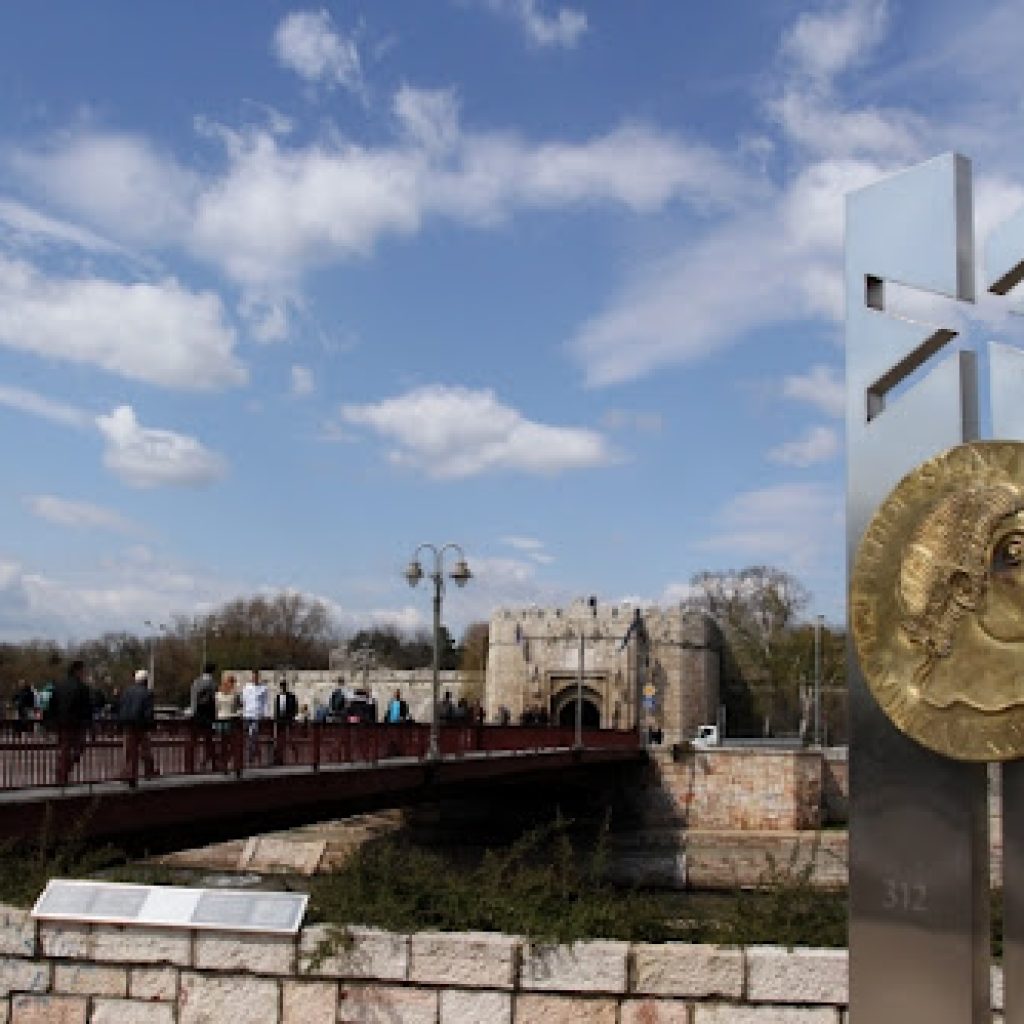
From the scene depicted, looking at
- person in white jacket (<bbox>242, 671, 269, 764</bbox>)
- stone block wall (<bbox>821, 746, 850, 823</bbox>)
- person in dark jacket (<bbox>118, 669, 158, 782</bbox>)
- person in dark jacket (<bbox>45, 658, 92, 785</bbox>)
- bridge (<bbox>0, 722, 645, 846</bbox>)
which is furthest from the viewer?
stone block wall (<bbox>821, 746, 850, 823</bbox>)

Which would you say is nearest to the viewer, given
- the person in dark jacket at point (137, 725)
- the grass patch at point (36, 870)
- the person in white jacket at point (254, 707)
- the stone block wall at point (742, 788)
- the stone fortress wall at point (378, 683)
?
the grass patch at point (36, 870)

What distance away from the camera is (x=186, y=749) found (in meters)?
13.8

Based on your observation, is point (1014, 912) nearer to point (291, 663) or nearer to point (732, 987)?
point (732, 987)

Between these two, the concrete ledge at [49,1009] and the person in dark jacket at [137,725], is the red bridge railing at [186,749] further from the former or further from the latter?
the concrete ledge at [49,1009]

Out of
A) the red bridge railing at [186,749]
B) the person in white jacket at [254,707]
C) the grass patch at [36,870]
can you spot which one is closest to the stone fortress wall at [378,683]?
the red bridge railing at [186,749]

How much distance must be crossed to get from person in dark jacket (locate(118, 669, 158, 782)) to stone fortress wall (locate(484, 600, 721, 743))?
41.5 metres

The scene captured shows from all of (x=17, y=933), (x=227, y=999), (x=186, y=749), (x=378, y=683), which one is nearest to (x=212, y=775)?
(x=186, y=749)

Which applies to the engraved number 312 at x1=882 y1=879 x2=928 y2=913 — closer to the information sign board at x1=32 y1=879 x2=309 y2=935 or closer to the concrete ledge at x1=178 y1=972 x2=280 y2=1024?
the information sign board at x1=32 y1=879 x2=309 y2=935

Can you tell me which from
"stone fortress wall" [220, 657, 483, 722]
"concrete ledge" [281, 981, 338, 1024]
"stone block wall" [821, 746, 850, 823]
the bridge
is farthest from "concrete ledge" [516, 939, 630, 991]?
"stone fortress wall" [220, 657, 483, 722]

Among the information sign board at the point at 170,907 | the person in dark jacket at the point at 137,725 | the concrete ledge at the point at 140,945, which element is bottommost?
the concrete ledge at the point at 140,945

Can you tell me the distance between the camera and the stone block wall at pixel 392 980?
5473 mm

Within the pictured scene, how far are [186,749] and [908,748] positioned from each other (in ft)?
33.1

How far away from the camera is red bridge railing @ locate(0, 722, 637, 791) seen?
11.3 metres

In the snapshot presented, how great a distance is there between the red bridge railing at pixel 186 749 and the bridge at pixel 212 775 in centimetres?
1
